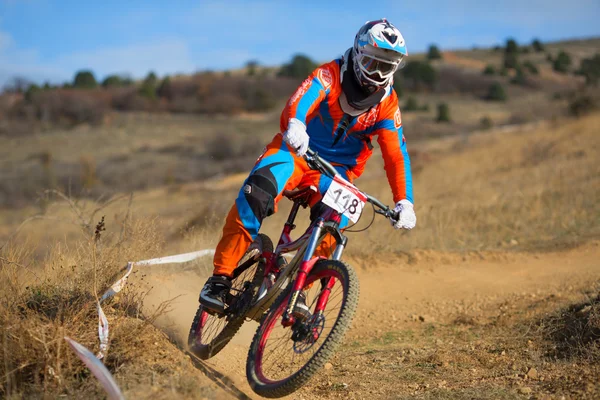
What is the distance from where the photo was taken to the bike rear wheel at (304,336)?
3662 millimetres

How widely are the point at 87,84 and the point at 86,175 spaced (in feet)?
147

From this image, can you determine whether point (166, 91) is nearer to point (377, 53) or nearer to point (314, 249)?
point (377, 53)

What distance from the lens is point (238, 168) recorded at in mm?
30781

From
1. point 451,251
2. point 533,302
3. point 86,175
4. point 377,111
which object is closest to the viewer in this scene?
point 377,111

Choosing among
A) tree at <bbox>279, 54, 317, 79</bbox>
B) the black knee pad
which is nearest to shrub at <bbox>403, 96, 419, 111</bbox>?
tree at <bbox>279, 54, 317, 79</bbox>

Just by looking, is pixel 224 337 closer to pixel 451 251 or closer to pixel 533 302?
pixel 533 302

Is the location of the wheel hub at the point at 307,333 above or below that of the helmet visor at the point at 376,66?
below

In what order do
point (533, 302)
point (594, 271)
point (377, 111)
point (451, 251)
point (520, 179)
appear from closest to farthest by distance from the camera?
1. point (377, 111)
2. point (533, 302)
3. point (594, 271)
4. point (451, 251)
5. point (520, 179)

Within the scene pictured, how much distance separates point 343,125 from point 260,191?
2.74 feet

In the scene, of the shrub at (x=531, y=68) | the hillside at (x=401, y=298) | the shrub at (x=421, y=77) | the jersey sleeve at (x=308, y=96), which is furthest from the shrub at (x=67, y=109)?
the jersey sleeve at (x=308, y=96)

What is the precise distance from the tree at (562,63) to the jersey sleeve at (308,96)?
227 feet

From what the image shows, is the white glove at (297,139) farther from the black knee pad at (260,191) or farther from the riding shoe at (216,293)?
the riding shoe at (216,293)

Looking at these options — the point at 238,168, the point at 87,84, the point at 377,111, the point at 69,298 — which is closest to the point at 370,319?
the point at 377,111

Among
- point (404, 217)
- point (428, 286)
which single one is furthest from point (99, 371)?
point (428, 286)
